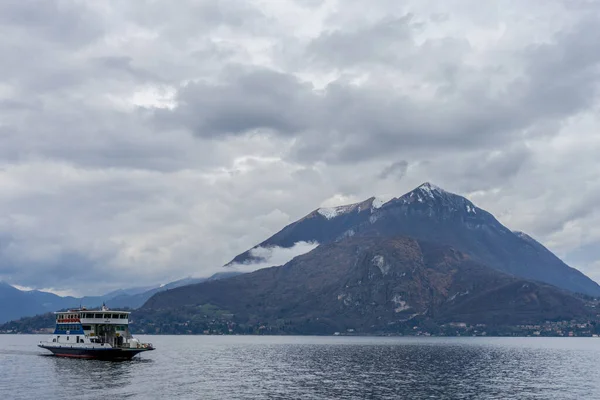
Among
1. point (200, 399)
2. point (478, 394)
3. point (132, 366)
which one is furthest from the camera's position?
point (132, 366)

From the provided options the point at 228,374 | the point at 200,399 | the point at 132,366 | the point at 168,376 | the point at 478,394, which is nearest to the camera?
the point at 200,399

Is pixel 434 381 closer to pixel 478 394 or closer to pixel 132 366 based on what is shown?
pixel 478 394

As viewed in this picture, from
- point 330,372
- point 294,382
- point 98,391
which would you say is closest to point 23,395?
point 98,391

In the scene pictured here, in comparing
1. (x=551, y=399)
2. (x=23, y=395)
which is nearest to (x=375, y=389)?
(x=551, y=399)

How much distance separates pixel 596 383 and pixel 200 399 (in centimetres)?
10884

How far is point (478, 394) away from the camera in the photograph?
142 meters

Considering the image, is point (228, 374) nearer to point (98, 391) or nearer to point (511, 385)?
point (98, 391)

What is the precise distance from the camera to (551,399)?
448ft

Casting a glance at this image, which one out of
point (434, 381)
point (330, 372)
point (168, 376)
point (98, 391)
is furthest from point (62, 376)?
point (434, 381)

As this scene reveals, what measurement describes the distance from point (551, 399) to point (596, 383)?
139ft

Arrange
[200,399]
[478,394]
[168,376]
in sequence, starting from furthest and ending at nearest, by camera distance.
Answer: [168,376] → [478,394] → [200,399]

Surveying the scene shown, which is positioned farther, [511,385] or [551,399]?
[511,385]

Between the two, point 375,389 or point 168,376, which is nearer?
point 375,389

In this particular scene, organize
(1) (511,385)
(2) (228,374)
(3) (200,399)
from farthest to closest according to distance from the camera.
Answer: (2) (228,374)
(1) (511,385)
(3) (200,399)
